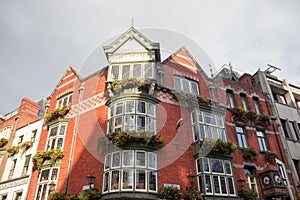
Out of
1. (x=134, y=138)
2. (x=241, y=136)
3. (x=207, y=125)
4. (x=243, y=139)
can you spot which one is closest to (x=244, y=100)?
(x=241, y=136)

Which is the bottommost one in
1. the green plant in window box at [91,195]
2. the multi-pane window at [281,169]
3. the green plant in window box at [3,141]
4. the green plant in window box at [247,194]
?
the green plant in window box at [91,195]

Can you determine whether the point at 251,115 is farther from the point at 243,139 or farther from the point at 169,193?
the point at 169,193

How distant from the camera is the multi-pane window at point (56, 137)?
1909 cm

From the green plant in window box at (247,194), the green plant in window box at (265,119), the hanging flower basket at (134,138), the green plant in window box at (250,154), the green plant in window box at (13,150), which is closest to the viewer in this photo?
the hanging flower basket at (134,138)

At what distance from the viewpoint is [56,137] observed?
63.5ft

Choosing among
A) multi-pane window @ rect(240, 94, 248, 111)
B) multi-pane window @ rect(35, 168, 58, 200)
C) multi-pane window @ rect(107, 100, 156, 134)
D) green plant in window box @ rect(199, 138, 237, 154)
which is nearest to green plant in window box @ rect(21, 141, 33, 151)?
multi-pane window @ rect(35, 168, 58, 200)

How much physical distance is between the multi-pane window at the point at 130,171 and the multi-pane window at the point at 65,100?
26.5ft

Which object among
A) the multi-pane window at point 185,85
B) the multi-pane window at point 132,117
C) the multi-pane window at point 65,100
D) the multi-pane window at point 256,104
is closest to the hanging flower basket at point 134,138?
the multi-pane window at point 132,117

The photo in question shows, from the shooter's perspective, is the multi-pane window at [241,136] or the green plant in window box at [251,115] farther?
the green plant in window box at [251,115]

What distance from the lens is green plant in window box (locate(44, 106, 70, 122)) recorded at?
2025cm

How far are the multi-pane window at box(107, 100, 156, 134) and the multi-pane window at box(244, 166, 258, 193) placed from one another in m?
8.24

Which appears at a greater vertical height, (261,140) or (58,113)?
(58,113)

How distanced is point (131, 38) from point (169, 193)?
483 inches

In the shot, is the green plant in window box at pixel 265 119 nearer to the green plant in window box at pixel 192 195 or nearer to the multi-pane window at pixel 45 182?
the green plant in window box at pixel 192 195
